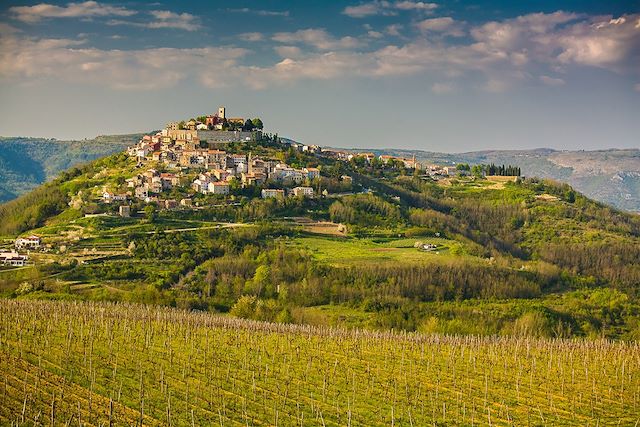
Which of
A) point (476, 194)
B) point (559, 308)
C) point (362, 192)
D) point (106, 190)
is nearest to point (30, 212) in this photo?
Answer: point (106, 190)

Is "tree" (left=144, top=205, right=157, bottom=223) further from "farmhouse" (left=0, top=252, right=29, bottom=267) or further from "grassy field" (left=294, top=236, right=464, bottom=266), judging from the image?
"grassy field" (left=294, top=236, right=464, bottom=266)

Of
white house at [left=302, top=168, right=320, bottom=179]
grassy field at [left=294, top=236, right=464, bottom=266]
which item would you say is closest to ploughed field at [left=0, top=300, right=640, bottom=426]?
grassy field at [left=294, top=236, right=464, bottom=266]

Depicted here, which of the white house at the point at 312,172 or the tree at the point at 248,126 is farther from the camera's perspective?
the tree at the point at 248,126

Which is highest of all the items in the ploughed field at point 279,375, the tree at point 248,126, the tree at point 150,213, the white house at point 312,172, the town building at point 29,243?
the tree at point 248,126

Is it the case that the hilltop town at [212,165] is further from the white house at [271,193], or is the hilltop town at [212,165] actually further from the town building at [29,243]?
the town building at [29,243]

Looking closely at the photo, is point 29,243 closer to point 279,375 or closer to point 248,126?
point 279,375

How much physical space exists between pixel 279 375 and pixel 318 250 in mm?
40855

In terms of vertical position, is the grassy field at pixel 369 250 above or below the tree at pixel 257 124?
below

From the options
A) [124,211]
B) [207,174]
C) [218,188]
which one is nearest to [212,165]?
[207,174]

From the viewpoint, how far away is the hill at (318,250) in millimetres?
61344

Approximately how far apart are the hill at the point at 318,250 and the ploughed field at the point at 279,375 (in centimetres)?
1020

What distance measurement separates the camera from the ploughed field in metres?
28.5

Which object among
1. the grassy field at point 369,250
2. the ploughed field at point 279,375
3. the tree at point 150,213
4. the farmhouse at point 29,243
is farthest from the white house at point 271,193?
the ploughed field at point 279,375

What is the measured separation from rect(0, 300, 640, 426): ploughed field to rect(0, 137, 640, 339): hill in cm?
1020
